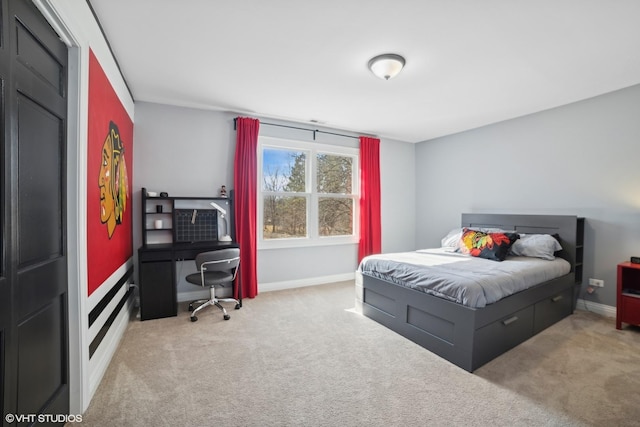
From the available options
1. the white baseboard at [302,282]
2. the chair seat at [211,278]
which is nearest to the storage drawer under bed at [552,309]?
the white baseboard at [302,282]

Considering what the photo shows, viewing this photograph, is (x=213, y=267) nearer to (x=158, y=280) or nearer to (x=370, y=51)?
(x=158, y=280)

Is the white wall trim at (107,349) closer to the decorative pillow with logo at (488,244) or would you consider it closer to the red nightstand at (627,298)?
the decorative pillow with logo at (488,244)

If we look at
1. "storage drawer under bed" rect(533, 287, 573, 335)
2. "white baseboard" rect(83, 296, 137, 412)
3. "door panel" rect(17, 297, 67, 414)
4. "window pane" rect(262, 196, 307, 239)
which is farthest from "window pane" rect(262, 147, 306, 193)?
"storage drawer under bed" rect(533, 287, 573, 335)

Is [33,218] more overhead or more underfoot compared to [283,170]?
more underfoot

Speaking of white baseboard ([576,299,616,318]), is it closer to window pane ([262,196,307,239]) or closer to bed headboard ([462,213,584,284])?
bed headboard ([462,213,584,284])

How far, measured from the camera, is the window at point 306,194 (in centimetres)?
417

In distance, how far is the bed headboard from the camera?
326 cm

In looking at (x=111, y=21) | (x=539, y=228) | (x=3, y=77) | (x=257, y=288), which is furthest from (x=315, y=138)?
(x=3, y=77)

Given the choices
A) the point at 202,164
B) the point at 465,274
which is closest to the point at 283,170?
the point at 202,164

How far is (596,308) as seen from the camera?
3.26m

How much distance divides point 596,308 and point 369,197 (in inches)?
122

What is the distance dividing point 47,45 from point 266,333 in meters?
2.52

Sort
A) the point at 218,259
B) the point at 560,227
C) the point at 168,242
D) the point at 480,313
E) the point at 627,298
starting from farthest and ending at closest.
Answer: the point at 168,242, the point at 560,227, the point at 218,259, the point at 627,298, the point at 480,313

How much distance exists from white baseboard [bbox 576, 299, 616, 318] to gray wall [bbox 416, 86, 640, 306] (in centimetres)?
5
